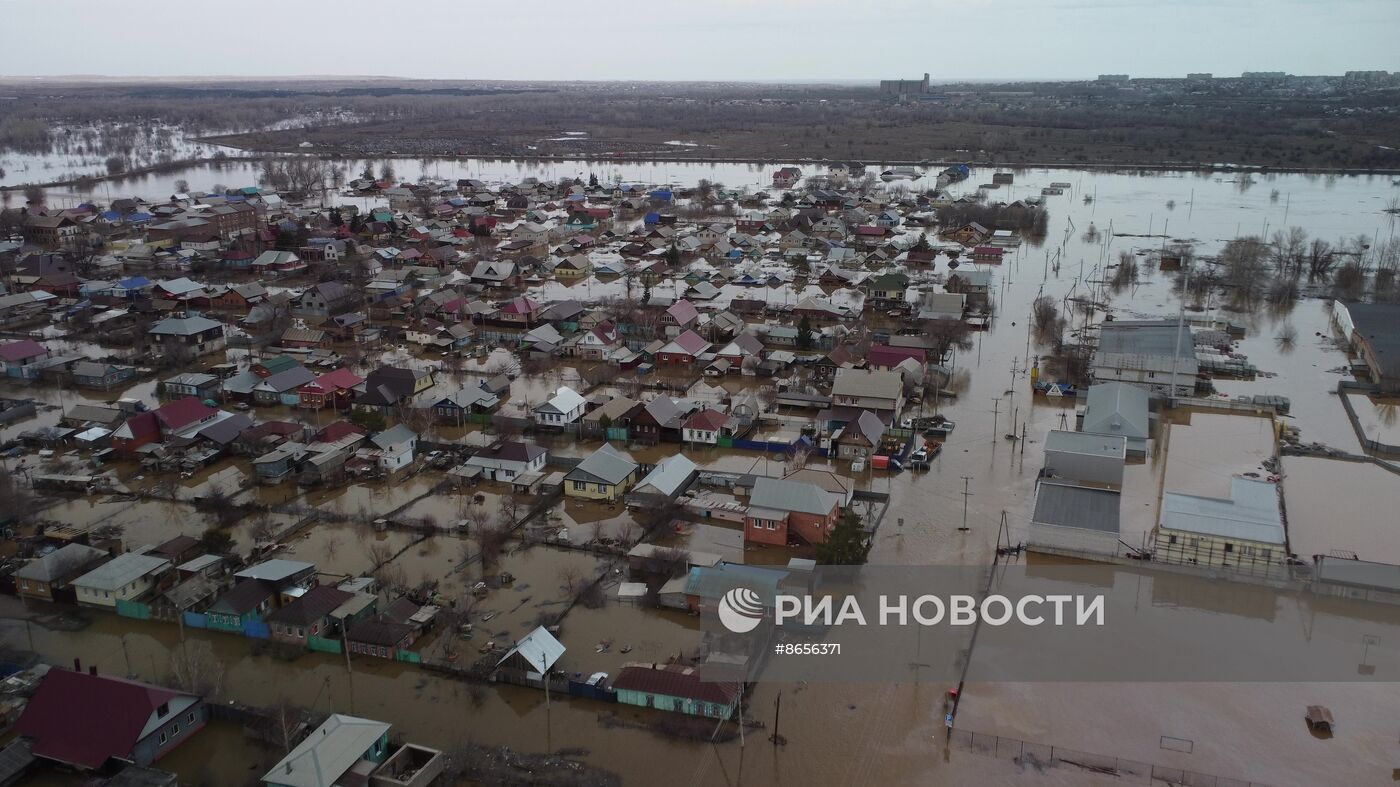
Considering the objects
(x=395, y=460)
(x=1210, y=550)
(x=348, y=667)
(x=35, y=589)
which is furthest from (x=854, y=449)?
(x=35, y=589)

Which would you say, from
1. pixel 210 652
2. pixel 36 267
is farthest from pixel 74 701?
pixel 36 267

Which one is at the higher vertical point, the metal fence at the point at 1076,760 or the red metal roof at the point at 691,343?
the red metal roof at the point at 691,343

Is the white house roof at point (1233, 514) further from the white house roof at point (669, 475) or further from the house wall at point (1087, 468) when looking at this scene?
the white house roof at point (669, 475)

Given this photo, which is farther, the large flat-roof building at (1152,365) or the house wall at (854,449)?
the large flat-roof building at (1152,365)

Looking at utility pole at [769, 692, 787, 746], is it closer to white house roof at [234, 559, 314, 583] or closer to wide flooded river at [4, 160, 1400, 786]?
wide flooded river at [4, 160, 1400, 786]

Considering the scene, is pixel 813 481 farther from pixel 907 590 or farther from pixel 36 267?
pixel 36 267

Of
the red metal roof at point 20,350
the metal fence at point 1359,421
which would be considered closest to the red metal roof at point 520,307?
the red metal roof at point 20,350
